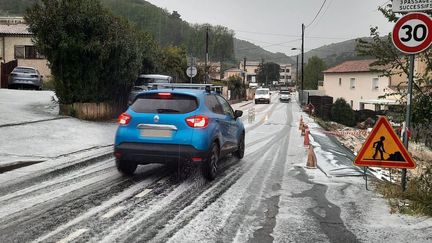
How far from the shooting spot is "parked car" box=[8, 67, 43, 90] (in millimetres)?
28422

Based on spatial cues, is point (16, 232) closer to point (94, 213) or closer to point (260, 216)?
point (94, 213)

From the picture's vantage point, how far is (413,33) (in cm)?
661

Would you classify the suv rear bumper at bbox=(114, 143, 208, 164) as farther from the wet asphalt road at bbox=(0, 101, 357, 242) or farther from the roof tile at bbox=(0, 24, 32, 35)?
the roof tile at bbox=(0, 24, 32, 35)

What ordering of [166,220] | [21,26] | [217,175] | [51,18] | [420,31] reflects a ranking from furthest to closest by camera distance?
[21,26]
[51,18]
[217,175]
[420,31]
[166,220]

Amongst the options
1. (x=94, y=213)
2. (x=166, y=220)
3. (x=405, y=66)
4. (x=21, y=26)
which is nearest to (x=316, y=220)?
(x=166, y=220)

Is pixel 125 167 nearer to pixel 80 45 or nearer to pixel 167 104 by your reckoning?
pixel 167 104

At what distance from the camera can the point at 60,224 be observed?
5117 mm

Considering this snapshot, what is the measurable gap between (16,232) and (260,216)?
2.96m

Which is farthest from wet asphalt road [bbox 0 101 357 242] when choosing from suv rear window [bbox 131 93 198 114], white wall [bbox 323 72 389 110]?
white wall [bbox 323 72 389 110]

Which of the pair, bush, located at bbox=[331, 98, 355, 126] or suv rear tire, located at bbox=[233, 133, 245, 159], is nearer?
suv rear tire, located at bbox=[233, 133, 245, 159]

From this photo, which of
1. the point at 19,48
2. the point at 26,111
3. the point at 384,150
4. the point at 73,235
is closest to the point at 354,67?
the point at 19,48

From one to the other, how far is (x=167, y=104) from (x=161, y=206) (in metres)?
2.15

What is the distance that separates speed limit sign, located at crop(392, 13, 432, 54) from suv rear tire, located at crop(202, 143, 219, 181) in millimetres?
3522

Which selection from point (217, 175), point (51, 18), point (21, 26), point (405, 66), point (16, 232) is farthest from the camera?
point (21, 26)
